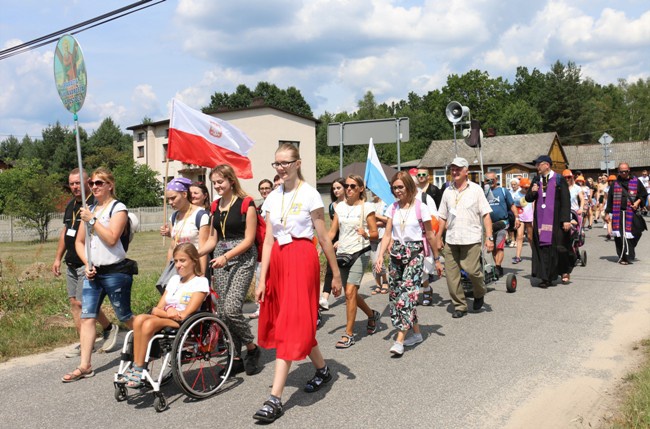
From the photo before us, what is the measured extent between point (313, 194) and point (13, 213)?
24.4 meters

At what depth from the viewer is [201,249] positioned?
5504mm

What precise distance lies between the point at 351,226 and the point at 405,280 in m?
1.14

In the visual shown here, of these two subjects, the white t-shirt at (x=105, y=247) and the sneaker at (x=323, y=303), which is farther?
the sneaker at (x=323, y=303)

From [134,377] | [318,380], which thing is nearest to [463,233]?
[318,380]

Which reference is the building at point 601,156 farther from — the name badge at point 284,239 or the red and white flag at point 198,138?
the name badge at point 284,239

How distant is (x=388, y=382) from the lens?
5.05 metres

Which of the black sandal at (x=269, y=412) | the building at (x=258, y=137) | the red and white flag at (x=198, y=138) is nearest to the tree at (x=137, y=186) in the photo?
the building at (x=258, y=137)

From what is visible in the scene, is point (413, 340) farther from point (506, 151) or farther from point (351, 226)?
point (506, 151)

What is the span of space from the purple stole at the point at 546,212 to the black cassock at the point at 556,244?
0.16ft

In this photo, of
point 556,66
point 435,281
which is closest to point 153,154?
point 435,281

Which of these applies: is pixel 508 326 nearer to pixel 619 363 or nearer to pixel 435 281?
pixel 619 363

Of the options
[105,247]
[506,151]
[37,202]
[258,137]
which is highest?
[258,137]

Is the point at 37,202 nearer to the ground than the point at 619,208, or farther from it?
farther from it

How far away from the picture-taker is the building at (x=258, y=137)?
148 feet
